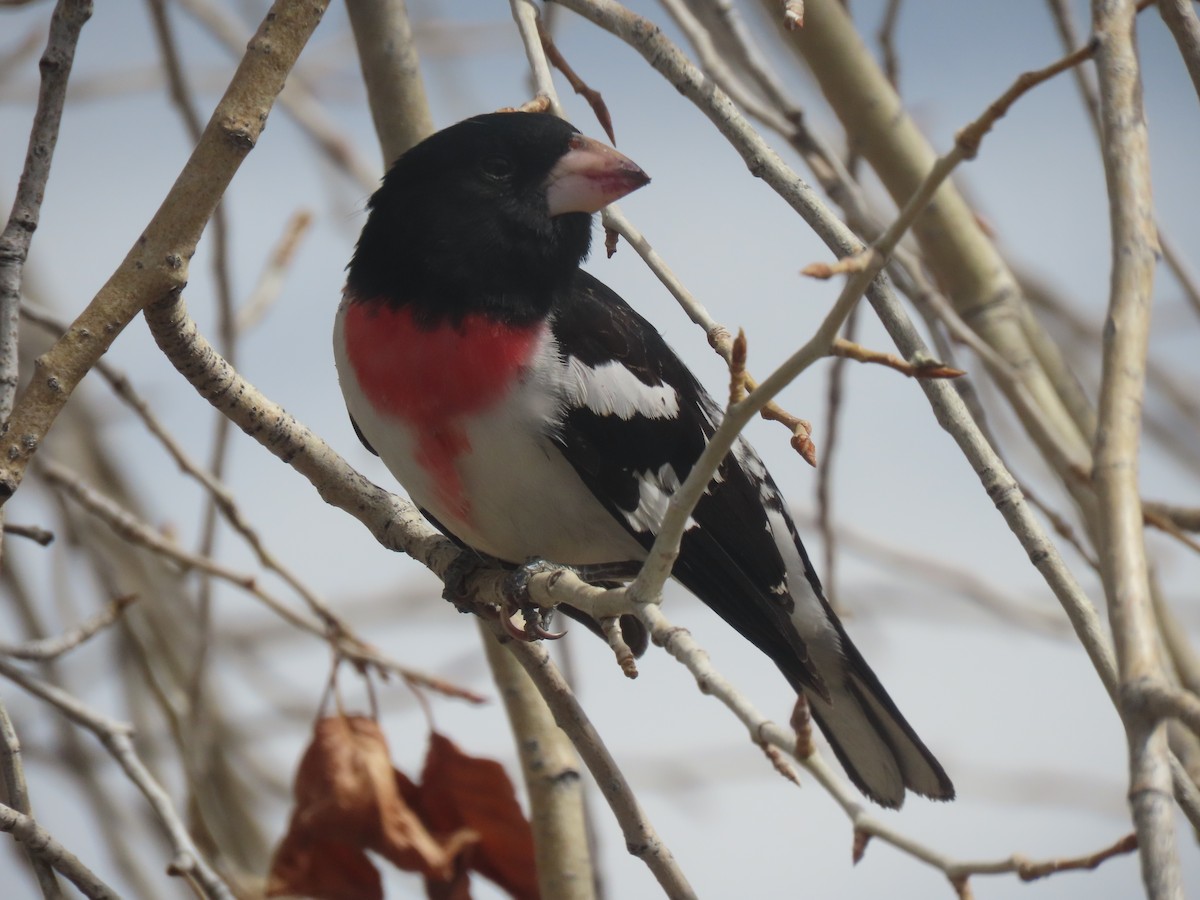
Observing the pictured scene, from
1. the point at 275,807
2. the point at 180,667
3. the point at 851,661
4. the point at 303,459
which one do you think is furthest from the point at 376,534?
the point at 275,807

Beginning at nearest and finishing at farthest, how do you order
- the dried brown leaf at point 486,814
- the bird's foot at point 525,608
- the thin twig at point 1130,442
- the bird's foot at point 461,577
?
the thin twig at point 1130,442 → the bird's foot at point 525,608 → the bird's foot at point 461,577 → the dried brown leaf at point 486,814

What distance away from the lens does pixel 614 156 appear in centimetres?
299

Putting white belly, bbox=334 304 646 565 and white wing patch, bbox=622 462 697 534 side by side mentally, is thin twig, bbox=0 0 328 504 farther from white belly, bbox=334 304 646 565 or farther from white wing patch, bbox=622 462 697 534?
white wing patch, bbox=622 462 697 534

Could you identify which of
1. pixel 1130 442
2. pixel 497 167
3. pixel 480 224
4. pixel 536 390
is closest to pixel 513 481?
pixel 536 390

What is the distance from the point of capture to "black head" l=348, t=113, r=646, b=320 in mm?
2998

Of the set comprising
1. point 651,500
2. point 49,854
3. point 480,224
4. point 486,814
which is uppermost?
point 480,224

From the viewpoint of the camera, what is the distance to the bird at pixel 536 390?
2898 millimetres

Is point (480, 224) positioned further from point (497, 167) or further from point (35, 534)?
point (35, 534)

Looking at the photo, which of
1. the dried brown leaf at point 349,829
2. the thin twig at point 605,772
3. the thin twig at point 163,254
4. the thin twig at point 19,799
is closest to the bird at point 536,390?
the thin twig at point 605,772

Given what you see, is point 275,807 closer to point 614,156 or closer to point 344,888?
point 344,888

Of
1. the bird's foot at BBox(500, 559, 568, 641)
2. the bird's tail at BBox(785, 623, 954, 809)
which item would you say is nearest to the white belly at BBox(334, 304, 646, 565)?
the bird's foot at BBox(500, 559, 568, 641)

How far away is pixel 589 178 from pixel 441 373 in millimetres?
556

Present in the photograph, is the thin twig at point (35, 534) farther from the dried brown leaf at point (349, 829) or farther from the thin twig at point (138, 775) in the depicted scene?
the dried brown leaf at point (349, 829)

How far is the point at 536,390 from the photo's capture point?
2.89 m
